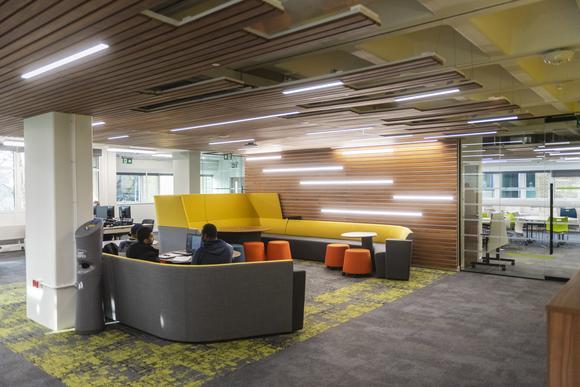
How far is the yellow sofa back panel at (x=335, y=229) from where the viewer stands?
10.8m

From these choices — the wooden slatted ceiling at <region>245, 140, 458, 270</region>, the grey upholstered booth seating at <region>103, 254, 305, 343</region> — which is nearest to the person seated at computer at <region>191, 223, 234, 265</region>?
the grey upholstered booth seating at <region>103, 254, 305, 343</region>

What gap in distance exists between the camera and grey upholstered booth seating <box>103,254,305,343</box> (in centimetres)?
532

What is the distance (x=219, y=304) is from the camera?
5383 mm

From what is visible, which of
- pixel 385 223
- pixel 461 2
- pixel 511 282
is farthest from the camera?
pixel 385 223

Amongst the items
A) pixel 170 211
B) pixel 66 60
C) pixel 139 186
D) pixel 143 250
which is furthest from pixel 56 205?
pixel 139 186

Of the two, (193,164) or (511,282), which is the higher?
(193,164)

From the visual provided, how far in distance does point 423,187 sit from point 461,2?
782cm

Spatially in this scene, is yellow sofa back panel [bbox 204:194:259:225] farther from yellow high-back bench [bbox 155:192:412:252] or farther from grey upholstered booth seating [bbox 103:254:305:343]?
grey upholstered booth seating [bbox 103:254:305:343]

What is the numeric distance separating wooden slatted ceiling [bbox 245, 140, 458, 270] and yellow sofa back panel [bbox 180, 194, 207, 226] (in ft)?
9.18

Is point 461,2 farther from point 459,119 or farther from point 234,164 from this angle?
point 234,164

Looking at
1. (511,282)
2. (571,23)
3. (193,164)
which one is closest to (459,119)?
(571,23)

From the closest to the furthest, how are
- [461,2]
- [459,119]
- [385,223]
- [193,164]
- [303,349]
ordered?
[461,2]
[303,349]
[459,119]
[385,223]
[193,164]

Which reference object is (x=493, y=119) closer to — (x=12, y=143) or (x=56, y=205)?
(x=56, y=205)

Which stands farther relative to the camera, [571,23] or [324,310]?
[324,310]
